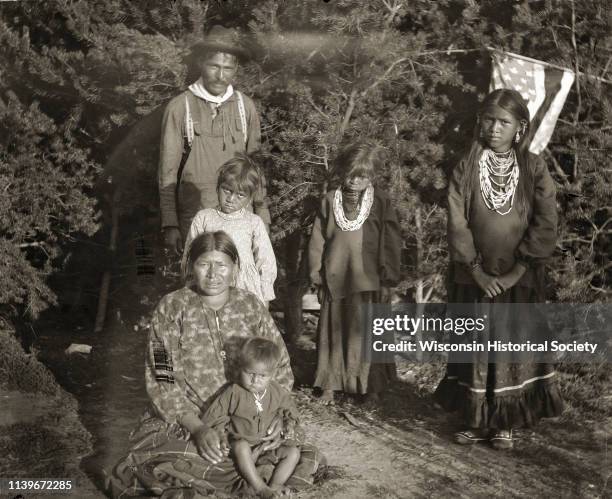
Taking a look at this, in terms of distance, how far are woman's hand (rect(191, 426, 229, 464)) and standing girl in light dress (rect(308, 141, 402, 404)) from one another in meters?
1.31

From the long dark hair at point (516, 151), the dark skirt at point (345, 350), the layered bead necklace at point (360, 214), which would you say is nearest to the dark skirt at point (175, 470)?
the dark skirt at point (345, 350)

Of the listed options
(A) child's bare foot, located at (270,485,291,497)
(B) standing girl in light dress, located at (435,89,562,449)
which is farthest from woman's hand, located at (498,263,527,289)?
(A) child's bare foot, located at (270,485,291,497)

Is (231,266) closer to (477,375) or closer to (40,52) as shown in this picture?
(477,375)

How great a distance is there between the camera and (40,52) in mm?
5414

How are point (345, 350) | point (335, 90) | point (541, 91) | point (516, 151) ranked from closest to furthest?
point (516, 151) → point (345, 350) → point (541, 91) → point (335, 90)

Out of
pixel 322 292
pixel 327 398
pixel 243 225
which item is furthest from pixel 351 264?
pixel 327 398

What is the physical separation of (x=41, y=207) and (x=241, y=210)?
217cm

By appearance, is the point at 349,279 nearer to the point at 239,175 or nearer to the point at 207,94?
the point at 239,175

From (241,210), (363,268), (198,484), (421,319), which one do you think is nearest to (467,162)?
(363,268)

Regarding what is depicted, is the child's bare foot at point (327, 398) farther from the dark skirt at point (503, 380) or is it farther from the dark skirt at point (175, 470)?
the dark skirt at point (175, 470)

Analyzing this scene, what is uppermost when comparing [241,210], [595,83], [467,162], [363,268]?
[595,83]

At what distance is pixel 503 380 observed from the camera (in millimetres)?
3895

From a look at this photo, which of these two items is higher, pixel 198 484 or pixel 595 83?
pixel 595 83

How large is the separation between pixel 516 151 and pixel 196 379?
72.2 inches
